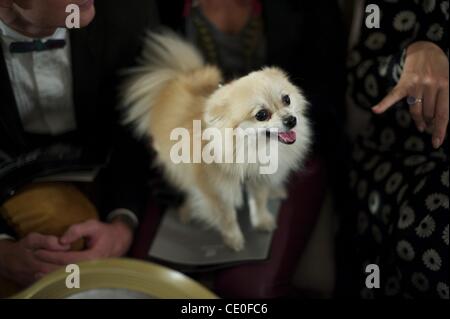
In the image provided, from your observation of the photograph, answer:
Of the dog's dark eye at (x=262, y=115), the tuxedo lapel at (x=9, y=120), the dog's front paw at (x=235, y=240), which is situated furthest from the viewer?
the dog's front paw at (x=235, y=240)

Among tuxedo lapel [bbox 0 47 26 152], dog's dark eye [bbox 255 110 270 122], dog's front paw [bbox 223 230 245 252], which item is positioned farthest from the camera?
dog's front paw [bbox 223 230 245 252]

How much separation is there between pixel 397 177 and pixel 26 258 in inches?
24.7

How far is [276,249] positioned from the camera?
2.49ft

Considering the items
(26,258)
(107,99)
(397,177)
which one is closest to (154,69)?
(107,99)

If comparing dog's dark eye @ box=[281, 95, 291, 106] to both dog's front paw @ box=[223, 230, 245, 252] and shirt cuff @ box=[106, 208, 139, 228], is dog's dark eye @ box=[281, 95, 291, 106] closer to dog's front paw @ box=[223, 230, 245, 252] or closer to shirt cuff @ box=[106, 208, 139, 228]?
dog's front paw @ box=[223, 230, 245, 252]

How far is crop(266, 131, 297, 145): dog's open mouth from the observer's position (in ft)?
1.60

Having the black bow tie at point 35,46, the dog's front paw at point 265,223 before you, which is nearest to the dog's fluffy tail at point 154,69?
the black bow tie at point 35,46

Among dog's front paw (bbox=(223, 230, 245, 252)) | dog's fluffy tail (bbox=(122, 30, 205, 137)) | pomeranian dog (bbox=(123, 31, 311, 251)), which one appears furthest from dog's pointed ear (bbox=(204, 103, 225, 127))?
dog's front paw (bbox=(223, 230, 245, 252))

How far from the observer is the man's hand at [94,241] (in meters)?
0.63

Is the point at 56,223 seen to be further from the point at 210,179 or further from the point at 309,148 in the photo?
the point at 309,148

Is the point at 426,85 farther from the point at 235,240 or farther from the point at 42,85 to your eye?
the point at 42,85

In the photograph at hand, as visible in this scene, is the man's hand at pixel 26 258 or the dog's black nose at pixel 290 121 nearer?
the dog's black nose at pixel 290 121

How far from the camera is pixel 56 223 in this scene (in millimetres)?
632

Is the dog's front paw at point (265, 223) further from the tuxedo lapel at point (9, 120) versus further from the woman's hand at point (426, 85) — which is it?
the tuxedo lapel at point (9, 120)
